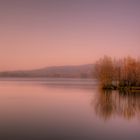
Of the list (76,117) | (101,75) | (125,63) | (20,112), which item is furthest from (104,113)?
(125,63)

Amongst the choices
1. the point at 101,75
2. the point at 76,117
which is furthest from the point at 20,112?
the point at 101,75

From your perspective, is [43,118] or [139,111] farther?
[139,111]

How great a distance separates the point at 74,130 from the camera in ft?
41.1

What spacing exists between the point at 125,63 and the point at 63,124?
31.6 meters

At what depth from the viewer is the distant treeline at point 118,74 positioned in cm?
3984

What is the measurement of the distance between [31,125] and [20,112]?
15.1ft

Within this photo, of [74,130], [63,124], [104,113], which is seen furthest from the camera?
[104,113]

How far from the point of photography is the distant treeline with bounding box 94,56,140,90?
131 ft

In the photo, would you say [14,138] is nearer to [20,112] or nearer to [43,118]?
[43,118]

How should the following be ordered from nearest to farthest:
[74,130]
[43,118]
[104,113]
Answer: [74,130] → [43,118] → [104,113]

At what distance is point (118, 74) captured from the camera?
4306 cm

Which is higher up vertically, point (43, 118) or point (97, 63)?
point (97, 63)

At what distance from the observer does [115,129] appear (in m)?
12.9

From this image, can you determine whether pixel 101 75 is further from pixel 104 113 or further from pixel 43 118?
pixel 43 118
